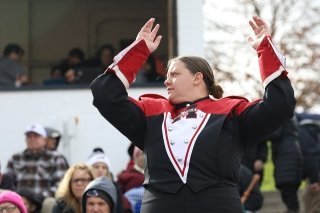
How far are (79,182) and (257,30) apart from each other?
3668mm

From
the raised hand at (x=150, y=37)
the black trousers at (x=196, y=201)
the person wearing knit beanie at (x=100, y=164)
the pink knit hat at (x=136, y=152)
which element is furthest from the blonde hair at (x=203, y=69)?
the pink knit hat at (x=136, y=152)

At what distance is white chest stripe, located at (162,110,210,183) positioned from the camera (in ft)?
16.9

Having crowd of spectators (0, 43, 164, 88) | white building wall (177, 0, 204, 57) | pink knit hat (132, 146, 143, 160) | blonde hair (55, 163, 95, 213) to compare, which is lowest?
blonde hair (55, 163, 95, 213)

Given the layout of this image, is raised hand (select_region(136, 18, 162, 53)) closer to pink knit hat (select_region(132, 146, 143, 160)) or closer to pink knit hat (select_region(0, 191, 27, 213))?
pink knit hat (select_region(0, 191, 27, 213))

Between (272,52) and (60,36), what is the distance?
10.3m

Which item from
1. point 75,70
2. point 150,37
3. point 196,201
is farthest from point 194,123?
point 75,70

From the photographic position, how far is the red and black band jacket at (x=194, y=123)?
202 inches

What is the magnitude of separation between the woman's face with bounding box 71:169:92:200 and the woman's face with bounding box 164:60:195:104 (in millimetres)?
3492

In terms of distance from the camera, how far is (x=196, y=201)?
5094mm

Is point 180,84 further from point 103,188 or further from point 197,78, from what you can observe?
point 103,188

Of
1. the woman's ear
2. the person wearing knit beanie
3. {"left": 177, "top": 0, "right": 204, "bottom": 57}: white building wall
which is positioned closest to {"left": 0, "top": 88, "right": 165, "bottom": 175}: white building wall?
{"left": 177, "top": 0, "right": 204, "bottom": 57}: white building wall

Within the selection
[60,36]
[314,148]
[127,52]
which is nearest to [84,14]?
[60,36]

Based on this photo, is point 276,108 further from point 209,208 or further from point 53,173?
point 53,173

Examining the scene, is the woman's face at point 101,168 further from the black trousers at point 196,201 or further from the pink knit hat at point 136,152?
the black trousers at point 196,201
